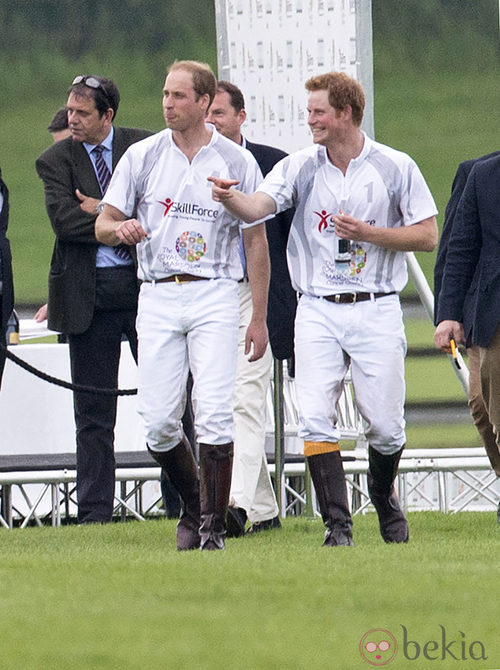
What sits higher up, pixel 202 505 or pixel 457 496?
pixel 202 505

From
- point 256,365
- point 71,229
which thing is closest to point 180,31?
point 71,229

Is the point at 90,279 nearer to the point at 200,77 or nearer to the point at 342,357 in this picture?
the point at 200,77

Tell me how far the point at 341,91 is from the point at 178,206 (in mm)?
571

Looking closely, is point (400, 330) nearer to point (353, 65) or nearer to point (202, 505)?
point (202, 505)

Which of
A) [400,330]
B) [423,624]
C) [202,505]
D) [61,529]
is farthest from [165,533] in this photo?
[423,624]

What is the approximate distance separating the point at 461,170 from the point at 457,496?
2.79 metres

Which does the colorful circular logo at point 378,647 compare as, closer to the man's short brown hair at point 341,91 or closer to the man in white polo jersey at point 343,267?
the man in white polo jersey at point 343,267

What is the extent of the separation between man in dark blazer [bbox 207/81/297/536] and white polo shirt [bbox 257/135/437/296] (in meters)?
0.63

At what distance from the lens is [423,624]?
8.56 ft

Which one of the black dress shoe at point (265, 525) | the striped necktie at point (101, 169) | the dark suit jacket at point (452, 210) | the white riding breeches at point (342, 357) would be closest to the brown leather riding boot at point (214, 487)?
the white riding breeches at point (342, 357)

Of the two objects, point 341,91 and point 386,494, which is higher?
point 341,91

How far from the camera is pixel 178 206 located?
417cm

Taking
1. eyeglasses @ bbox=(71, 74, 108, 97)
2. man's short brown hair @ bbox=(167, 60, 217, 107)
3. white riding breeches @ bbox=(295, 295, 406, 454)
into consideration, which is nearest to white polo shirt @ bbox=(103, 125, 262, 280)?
man's short brown hair @ bbox=(167, 60, 217, 107)

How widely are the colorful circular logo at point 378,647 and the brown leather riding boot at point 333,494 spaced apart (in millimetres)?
1651
